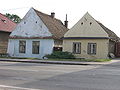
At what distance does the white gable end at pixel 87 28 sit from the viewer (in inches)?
1260

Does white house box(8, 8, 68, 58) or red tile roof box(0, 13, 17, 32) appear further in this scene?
red tile roof box(0, 13, 17, 32)

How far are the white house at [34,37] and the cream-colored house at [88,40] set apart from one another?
6.97ft

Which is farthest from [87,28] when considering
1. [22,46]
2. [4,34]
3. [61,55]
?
[4,34]

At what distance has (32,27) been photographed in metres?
35.0

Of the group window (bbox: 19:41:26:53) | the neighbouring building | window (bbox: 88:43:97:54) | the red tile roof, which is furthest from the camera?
the red tile roof

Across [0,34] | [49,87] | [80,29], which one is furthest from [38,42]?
A: [49,87]

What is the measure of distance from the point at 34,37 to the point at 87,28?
7.37 m

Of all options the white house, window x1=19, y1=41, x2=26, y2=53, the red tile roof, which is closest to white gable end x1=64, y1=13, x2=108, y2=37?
the white house

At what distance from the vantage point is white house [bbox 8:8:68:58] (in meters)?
33.7

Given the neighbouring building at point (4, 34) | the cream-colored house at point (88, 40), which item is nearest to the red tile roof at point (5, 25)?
the neighbouring building at point (4, 34)

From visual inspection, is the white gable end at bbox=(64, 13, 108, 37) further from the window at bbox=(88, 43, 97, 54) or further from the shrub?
the shrub

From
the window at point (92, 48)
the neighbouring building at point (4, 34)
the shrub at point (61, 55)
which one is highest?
the neighbouring building at point (4, 34)

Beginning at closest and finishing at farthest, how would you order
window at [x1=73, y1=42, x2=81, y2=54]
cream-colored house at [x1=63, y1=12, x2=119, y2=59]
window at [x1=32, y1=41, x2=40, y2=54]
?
cream-colored house at [x1=63, y1=12, x2=119, y2=59] < window at [x1=73, y1=42, x2=81, y2=54] < window at [x1=32, y1=41, x2=40, y2=54]

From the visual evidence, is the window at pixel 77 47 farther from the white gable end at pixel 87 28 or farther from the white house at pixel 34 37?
the white house at pixel 34 37
